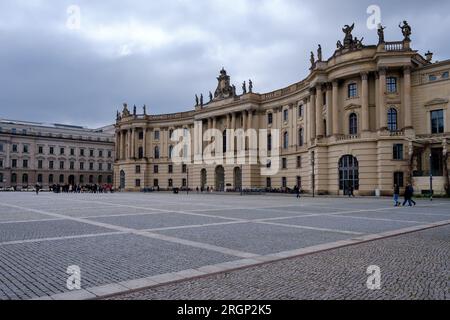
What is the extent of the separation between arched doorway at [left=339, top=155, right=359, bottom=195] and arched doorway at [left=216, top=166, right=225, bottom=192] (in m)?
29.2

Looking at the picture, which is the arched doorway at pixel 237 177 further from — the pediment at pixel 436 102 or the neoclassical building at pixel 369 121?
the pediment at pixel 436 102

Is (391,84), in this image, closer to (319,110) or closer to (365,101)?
(365,101)

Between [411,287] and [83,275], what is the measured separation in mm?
5710

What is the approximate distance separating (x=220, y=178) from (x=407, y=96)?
38.2 meters

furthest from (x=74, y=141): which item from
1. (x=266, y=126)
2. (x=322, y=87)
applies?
(x=322, y=87)

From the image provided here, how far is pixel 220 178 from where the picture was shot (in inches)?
2889

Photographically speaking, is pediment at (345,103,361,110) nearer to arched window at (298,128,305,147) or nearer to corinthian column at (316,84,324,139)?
corinthian column at (316,84,324,139)

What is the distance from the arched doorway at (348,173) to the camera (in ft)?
150

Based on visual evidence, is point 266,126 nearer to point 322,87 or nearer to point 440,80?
point 322,87

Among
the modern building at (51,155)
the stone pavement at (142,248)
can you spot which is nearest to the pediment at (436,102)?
the stone pavement at (142,248)

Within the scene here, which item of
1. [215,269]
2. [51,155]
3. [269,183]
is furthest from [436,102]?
[51,155]

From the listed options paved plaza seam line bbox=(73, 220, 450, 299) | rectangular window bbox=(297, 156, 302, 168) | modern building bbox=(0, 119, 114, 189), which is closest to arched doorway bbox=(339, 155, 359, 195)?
rectangular window bbox=(297, 156, 302, 168)

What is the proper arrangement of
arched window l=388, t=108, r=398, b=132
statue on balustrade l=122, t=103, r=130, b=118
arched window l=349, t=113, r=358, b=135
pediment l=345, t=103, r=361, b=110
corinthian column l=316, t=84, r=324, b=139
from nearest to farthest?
arched window l=388, t=108, r=398, b=132, pediment l=345, t=103, r=361, b=110, arched window l=349, t=113, r=358, b=135, corinthian column l=316, t=84, r=324, b=139, statue on balustrade l=122, t=103, r=130, b=118

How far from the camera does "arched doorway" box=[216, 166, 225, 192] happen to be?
72625 millimetres
